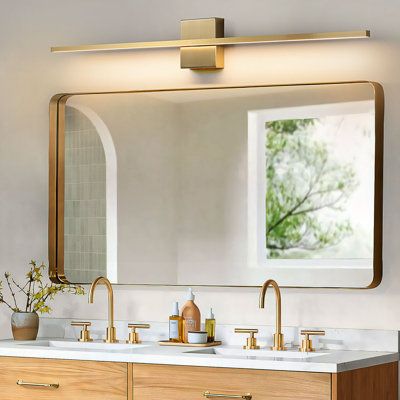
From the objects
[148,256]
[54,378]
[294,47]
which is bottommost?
[54,378]

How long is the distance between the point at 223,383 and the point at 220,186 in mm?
866

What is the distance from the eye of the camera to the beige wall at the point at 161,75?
3.50m

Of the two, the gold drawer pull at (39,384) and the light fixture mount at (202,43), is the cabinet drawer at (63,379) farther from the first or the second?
the light fixture mount at (202,43)

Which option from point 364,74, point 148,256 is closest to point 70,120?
point 148,256

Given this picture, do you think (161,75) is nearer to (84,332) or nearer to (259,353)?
(84,332)

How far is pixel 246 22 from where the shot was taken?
3689 mm

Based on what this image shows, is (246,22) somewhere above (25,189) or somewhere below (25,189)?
above

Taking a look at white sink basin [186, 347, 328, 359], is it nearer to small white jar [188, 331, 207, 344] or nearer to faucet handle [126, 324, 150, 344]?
small white jar [188, 331, 207, 344]

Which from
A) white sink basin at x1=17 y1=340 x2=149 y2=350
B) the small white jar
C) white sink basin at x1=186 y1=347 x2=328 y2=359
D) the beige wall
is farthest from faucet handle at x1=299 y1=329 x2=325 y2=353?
white sink basin at x1=17 y1=340 x2=149 y2=350

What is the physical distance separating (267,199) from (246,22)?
2.17 feet

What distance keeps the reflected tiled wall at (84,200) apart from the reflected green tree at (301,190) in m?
0.67

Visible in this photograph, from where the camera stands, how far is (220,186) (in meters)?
3.71

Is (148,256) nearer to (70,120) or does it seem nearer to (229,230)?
(229,230)

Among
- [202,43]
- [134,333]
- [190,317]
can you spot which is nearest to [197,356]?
[190,317]
